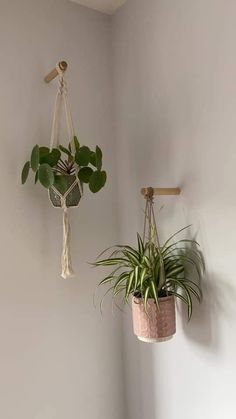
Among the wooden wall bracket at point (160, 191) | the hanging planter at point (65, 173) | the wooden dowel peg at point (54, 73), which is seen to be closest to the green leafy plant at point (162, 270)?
the wooden wall bracket at point (160, 191)

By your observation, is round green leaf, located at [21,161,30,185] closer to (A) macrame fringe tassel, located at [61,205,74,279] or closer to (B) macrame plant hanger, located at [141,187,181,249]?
(A) macrame fringe tassel, located at [61,205,74,279]

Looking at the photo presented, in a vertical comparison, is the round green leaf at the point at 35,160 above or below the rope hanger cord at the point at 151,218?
above

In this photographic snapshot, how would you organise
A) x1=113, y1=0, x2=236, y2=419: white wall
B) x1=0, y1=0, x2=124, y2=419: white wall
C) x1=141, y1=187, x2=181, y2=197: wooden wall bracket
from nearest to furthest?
x1=113, y1=0, x2=236, y2=419: white wall
x1=141, y1=187, x2=181, y2=197: wooden wall bracket
x1=0, y1=0, x2=124, y2=419: white wall

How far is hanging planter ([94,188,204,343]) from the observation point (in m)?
1.14

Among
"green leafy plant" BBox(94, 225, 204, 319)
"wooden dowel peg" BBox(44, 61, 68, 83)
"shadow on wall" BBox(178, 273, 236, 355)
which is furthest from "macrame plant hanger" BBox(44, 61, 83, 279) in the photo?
"shadow on wall" BBox(178, 273, 236, 355)

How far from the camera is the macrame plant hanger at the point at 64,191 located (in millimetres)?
1258

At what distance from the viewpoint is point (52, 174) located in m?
1.17

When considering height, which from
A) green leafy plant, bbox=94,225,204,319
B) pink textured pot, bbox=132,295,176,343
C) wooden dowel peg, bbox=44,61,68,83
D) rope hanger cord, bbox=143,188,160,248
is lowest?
pink textured pot, bbox=132,295,176,343

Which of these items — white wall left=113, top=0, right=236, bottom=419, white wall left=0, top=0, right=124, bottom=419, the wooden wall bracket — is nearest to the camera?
white wall left=113, top=0, right=236, bottom=419

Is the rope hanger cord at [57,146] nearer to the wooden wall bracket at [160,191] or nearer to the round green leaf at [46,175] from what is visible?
the round green leaf at [46,175]

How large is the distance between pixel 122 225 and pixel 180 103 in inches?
23.4

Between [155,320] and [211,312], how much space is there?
0.63 ft

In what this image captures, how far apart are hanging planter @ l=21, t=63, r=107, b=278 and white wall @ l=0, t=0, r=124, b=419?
11 cm

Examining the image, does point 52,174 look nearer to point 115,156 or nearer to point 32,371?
point 115,156
